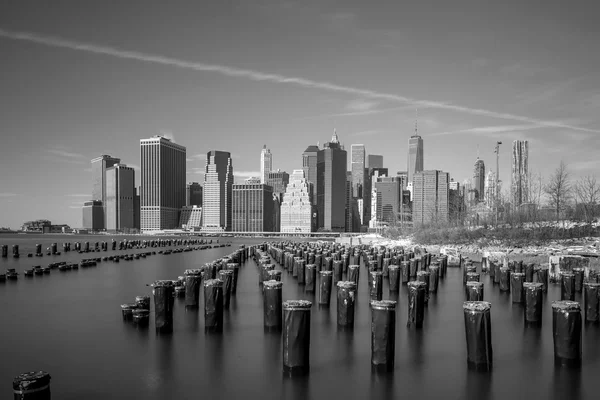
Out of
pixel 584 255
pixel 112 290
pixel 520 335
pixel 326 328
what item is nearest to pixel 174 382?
pixel 326 328

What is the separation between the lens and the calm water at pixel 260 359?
35.2 feet

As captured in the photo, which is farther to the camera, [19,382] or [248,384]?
[248,384]

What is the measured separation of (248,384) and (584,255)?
27.9 meters

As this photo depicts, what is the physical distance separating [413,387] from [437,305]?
37.5 ft

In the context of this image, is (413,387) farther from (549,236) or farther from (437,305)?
(549,236)

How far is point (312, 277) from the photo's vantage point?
992 inches

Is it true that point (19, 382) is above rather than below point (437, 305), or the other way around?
above

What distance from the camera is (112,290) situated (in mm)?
27969

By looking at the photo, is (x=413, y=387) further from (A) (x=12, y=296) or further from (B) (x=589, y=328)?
(A) (x=12, y=296)

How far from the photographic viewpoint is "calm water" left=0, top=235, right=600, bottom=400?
10.7 m

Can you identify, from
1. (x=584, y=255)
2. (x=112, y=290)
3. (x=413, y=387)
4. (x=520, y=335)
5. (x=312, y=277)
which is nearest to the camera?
(x=413, y=387)

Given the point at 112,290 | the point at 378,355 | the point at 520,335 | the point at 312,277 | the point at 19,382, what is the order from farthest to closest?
the point at 112,290
the point at 312,277
the point at 520,335
the point at 378,355
the point at 19,382

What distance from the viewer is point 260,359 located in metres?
12.9

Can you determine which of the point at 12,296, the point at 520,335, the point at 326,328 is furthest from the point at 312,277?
the point at 12,296
